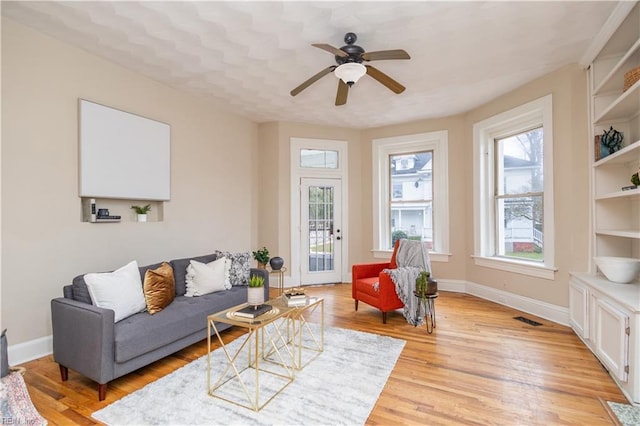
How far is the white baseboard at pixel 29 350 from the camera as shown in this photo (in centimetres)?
276

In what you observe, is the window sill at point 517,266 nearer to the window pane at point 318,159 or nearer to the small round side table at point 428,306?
the small round side table at point 428,306

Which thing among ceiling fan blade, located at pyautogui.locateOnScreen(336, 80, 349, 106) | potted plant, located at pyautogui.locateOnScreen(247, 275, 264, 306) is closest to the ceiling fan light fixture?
ceiling fan blade, located at pyautogui.locateOnScreen(336, 80, 349, 106)

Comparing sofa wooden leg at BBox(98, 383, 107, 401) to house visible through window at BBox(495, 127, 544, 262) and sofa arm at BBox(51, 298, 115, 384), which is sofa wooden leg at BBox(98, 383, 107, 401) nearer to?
sofa arm at BBox(51, 298, 115, 384)

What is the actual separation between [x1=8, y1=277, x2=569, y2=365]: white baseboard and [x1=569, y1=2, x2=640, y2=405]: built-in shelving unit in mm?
348

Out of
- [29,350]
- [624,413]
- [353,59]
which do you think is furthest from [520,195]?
[29,350]

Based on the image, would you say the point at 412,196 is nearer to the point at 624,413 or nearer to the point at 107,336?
the point at 624,413

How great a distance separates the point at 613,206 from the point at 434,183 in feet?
8.34

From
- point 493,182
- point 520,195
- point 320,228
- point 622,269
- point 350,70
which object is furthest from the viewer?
point 320,228

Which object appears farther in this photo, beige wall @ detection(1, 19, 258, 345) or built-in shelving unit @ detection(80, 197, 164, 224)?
built-in shelving unit @ detection(80, 197, 164, 224)

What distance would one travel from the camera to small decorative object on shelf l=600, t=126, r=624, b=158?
123 inches

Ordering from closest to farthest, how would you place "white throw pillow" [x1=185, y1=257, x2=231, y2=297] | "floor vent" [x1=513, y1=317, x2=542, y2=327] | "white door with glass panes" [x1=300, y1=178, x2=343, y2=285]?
"white throw pillow" [x1=185, y1=257, x2=231, y2=297], "floor vent" [x1=513, y1=317, x2=542, y2=327], "white door with glass panes" [x1=300, y1=178, x2=343, y2=285]

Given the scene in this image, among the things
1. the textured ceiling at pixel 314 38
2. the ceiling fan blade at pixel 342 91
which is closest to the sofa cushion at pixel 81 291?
the textured ceiling at pixel 314 38

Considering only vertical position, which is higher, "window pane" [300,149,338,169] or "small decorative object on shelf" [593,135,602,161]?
"window pane" [300,149,338,169]

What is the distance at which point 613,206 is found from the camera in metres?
3.29
